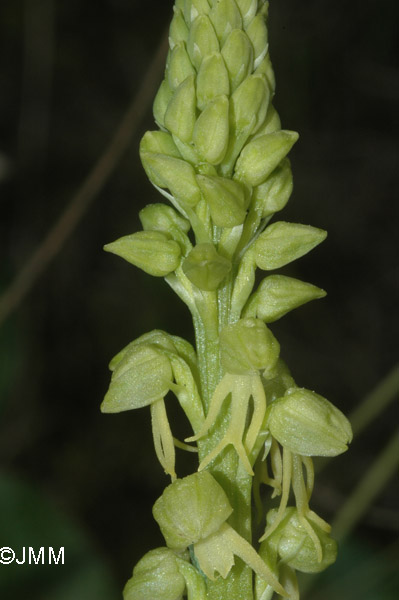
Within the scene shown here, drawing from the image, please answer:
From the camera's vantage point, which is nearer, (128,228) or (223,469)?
(223,469)

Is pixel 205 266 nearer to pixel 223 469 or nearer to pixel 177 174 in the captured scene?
pixel 177 174

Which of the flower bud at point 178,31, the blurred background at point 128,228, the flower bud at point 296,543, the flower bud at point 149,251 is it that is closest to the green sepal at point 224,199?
the flower bud at point 149,251

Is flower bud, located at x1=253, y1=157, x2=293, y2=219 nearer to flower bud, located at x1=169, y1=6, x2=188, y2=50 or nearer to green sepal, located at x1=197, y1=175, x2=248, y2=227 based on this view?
green sepal, located at x1=197, y1=175, x2=248, y2=227

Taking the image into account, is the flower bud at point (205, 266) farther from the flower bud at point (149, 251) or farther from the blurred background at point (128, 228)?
the blurred background at point (128, 228)

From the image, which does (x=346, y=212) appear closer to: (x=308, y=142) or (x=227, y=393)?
(x=308, y=142)

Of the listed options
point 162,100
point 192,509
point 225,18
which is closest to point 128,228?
point 162,100

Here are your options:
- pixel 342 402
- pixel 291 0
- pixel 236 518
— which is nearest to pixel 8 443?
pixel 342 402
